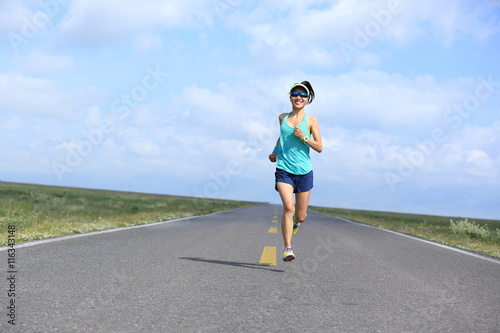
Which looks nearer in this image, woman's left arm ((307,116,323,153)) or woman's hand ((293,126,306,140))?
woman's hand ((293,126,306,140))

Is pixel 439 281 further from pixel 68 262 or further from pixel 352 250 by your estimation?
pixel 68 262

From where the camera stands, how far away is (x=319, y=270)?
5340 millimetres

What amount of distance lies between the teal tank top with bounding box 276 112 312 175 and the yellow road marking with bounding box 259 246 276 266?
1313mm

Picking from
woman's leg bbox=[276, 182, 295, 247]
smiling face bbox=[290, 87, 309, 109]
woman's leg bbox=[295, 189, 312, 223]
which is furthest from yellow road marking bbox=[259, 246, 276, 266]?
smiling face bbox=[290, 87, 309, 109]

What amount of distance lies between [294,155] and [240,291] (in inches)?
82.1

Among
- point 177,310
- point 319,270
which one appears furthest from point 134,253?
point 177,310

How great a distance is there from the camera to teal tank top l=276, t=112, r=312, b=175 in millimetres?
5531

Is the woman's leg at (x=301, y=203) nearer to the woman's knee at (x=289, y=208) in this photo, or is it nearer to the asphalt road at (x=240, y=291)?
the woman's knee at (x=289, y=208)

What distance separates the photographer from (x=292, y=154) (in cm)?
556

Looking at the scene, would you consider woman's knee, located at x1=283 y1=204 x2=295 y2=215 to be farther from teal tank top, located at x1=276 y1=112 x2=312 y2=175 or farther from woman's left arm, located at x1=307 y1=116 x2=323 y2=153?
woman's left arm, located at x1=307 y1=116 x2=323 y2=153

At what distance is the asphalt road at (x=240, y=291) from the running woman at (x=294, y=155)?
Result: 78 cm

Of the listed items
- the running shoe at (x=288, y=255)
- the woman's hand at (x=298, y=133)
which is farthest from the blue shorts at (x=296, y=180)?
the running shoe at (x=288, y=255)

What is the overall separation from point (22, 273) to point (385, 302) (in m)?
3.68

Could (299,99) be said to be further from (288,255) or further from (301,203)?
(288,255)
